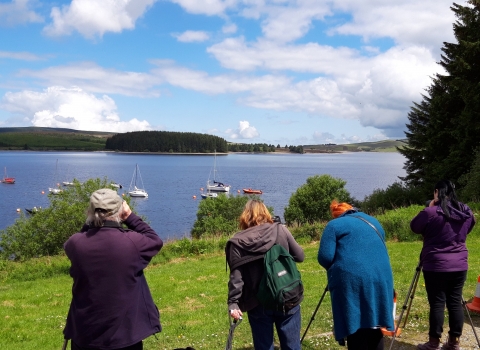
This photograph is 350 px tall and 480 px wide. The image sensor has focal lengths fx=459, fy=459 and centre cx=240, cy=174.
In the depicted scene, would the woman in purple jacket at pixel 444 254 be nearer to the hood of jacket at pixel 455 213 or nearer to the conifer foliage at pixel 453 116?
the hood of jacket at pixel 455 213

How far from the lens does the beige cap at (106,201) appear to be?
340 centimetres

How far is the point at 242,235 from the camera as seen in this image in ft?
13.5

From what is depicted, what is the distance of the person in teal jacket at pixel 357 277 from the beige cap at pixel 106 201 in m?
1.91

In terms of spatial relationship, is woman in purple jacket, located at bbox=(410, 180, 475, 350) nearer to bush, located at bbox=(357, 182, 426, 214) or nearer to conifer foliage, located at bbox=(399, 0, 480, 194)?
conifer foliage, located at bbox=(399, 0, 480, 194)

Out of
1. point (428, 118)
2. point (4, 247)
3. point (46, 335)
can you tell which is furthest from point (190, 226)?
point (46, 335)

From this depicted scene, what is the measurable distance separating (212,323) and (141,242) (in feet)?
15.4

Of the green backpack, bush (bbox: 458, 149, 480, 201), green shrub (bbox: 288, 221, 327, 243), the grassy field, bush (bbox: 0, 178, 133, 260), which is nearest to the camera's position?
the green backpack

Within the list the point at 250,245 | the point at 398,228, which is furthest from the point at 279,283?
the point at 398,228

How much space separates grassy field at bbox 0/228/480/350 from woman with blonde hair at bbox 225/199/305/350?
154 cm

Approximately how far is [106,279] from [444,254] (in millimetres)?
3657

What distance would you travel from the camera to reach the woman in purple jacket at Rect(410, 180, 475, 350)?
5.07 m

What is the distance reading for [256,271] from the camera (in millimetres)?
4141

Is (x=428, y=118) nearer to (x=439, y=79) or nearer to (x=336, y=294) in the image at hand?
(x=439, y=79)

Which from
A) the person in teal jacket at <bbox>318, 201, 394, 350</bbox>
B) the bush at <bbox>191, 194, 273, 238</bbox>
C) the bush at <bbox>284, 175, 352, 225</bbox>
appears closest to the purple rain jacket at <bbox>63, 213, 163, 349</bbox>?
the person in teal jacket at <bbox>318, 201, 394, 350</bbox>
